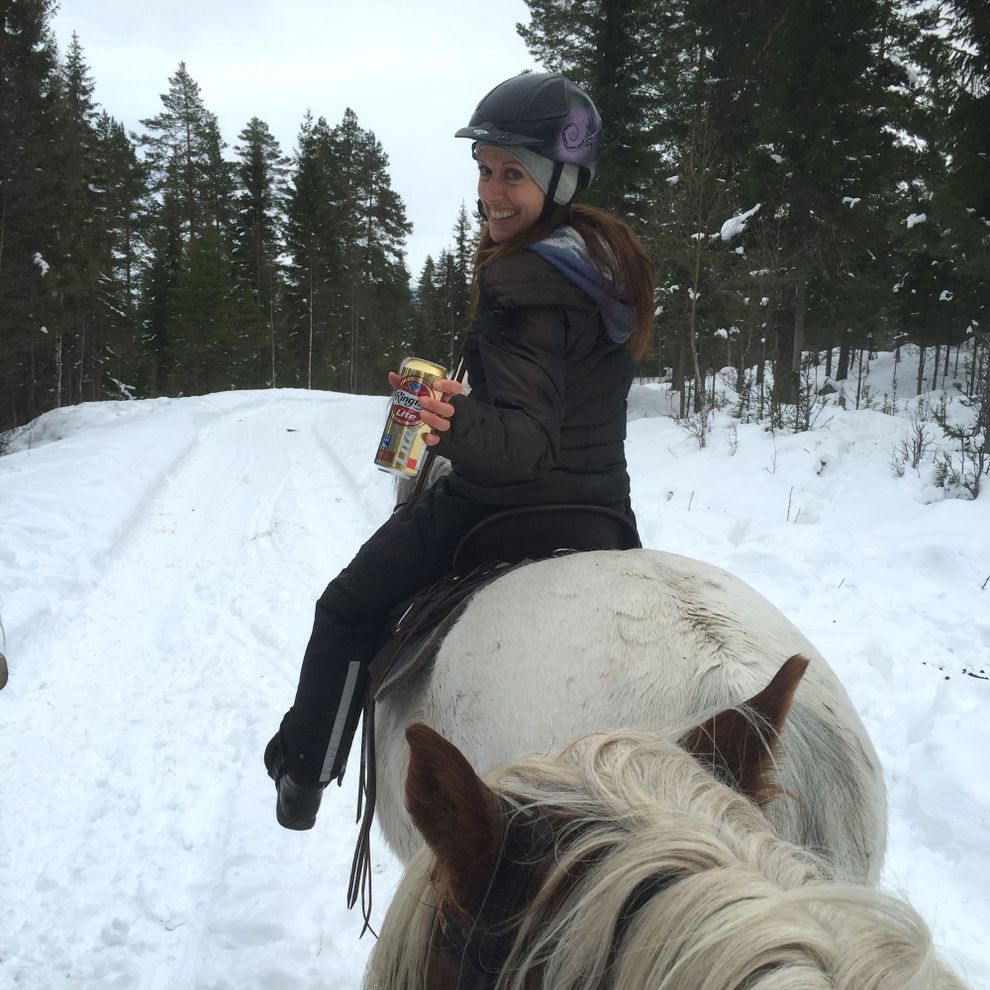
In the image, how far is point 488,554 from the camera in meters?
1.91

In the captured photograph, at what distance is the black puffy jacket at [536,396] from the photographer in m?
1.60

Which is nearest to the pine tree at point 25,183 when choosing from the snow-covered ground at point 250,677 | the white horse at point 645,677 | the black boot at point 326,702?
the snow-covered ground at point 250,677

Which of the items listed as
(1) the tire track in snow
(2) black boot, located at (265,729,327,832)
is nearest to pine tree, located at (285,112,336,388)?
(1) the tire track in snow

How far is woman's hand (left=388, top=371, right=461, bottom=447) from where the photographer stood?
1569mm

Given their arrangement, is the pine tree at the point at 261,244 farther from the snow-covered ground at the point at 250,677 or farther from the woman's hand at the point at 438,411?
the woman's hand at the point at 438,411

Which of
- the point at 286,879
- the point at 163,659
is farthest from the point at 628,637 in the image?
the point at 163,659

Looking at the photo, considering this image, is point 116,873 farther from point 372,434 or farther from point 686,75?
point 686,75

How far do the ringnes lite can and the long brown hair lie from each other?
350 mm

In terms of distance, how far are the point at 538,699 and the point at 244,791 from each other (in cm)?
296

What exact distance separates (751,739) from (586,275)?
45.4 inches

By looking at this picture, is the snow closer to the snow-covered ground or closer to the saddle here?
the snow-covered ground

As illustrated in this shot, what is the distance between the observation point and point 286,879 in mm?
3088

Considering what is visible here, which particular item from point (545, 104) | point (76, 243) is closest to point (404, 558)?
point (545, 104)

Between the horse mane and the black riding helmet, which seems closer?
the horse mane
